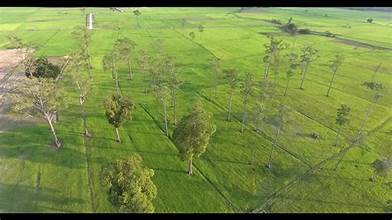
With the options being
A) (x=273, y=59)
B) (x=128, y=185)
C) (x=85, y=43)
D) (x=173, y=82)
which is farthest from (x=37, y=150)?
(x=273, y=59)

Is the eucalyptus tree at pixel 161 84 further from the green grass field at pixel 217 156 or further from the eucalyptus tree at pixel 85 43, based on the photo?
the eucalyptus tree at pixel 85 43

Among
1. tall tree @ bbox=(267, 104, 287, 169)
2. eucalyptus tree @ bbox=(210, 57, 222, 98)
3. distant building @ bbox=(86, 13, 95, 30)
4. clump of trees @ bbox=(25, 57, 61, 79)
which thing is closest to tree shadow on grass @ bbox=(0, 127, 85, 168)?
clump of trees @ bbox=(25, 57, 61, 79)

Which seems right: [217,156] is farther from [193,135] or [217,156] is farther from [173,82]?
[173,82]

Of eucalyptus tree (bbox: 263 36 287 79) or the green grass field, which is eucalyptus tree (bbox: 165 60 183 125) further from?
eucalyptus tree (bbox: 263 36 287 79)

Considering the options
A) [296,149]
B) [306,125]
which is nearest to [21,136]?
[296,149]

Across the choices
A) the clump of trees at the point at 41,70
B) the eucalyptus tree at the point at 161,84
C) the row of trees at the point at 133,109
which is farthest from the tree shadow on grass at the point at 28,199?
the clump of trees at the point at 41,70

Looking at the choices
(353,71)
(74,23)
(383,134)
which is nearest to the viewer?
(383,134)

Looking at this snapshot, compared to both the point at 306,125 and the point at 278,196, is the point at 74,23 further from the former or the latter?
the point at 278,196

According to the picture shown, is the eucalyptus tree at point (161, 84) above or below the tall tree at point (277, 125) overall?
above
